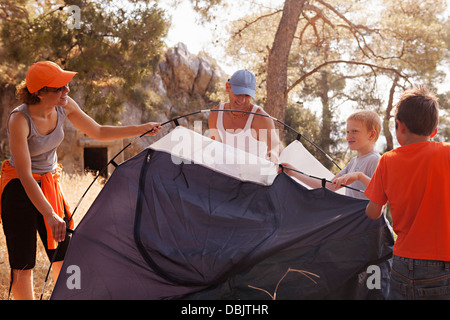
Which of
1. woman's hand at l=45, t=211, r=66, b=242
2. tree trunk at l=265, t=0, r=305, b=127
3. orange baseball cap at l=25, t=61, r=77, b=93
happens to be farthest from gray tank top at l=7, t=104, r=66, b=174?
tree trunk at l=265, t=0, r=305, b=127

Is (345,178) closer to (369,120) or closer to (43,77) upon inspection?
(369,120)

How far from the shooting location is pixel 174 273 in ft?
6.87

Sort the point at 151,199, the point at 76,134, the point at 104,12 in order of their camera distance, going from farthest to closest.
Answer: the point at 76,134 → the point at 104,12 → the point at 151,199

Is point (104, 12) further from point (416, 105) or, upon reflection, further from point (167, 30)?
point (416, 105)

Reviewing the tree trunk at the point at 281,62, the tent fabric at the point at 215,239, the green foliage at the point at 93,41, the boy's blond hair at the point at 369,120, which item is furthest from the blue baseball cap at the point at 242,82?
the green foliage at the point at 93,41

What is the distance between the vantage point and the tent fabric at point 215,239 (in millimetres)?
1938

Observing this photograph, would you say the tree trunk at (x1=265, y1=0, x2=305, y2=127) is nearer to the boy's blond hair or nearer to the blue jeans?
the boy's blond hair

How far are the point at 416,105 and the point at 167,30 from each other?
20.0ft

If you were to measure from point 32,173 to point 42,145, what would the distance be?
153mm

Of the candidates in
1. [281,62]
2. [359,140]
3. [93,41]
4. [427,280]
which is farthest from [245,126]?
[93,41]

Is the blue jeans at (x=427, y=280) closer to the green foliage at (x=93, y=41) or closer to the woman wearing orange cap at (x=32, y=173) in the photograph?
the woman wearing orange cap at (x=32, y=173)

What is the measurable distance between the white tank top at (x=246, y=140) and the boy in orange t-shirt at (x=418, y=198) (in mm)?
953
